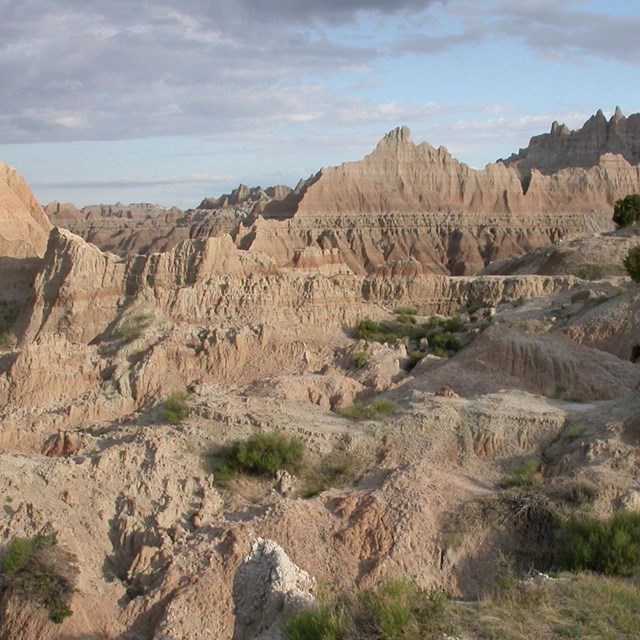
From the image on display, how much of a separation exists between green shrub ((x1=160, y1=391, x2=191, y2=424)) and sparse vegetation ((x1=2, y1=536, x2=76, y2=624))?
4.33m

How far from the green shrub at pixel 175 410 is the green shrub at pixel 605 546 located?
721 cm

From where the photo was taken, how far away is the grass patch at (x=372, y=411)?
17.2m

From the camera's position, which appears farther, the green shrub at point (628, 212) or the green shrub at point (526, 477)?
the green shrub at point (628, 212)

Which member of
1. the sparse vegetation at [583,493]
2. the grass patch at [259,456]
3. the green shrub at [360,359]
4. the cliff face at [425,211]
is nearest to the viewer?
the sparse vegetation at [583,493]

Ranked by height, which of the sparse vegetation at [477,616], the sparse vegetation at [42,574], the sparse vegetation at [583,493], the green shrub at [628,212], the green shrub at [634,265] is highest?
the green shrub at [628,212]

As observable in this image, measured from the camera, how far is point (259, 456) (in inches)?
599

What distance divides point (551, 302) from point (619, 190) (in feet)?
212

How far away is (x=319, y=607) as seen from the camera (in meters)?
8.92

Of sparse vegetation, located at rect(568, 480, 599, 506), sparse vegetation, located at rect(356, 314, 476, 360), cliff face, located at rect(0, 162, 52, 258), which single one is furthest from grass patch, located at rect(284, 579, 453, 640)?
cliff face, located at rect(0, 162, 52, 258)

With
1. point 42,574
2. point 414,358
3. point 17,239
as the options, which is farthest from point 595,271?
point 42,574

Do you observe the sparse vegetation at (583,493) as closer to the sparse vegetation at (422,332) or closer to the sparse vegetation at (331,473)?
the sparse vegetation at (331,473)

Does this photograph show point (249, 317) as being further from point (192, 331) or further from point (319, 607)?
point (319, 607)

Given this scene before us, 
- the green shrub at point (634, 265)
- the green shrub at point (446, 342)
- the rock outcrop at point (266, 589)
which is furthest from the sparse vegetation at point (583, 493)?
the green shrub at point (634, 265)

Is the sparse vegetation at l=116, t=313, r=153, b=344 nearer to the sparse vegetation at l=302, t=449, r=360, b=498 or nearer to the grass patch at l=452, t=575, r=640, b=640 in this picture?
the sparse vegetation at l=302, t=449, r=360, b=498
